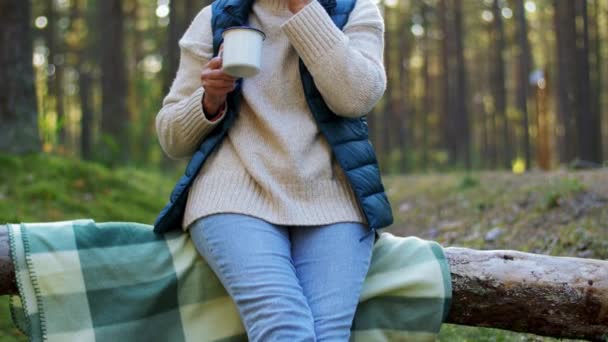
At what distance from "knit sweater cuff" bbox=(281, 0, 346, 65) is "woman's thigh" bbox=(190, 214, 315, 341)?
62cm

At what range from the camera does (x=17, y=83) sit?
6.07 metres

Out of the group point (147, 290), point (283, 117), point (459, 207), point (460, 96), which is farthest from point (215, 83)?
point (460, 96)

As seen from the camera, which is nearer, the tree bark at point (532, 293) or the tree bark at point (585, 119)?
the tree bark at point (532, 293)

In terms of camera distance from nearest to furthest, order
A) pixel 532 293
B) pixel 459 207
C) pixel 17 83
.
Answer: pixel 532 293, pixel 17 83, pixel 459 207

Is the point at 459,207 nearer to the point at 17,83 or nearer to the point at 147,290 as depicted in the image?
the point at 17,83

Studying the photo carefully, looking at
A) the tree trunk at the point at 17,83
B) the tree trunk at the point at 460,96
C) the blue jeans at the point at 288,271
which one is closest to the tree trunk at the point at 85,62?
the tree trunk at the point at 460,96

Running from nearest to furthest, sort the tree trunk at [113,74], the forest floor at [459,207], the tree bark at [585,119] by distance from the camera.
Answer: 1. the forest floor at [459,207]
2. the tree bark at [585,119]
3. the tree trunk at [113,74]

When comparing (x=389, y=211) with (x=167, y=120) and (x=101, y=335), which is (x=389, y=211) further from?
(x=101, y=335)

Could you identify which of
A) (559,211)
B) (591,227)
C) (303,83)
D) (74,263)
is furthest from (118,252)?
(559,211)

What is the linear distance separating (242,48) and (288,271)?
74 centimetres

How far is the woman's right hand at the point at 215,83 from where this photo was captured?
2.30m

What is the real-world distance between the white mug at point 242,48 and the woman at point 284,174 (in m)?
0.21

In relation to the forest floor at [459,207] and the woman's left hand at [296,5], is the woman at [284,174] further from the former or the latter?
the forest floor at [459,207]

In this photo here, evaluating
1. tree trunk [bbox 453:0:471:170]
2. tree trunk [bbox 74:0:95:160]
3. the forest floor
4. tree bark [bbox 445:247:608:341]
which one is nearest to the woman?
tree bark [bbox 445:247:608:341]
